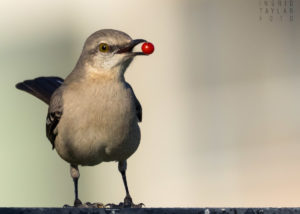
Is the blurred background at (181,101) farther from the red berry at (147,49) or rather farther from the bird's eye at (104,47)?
the red berry at (147,49)

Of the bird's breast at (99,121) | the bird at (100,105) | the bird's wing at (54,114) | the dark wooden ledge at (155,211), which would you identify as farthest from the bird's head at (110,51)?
the dark wooden ledge at (155,211)

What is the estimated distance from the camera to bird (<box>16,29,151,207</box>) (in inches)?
269

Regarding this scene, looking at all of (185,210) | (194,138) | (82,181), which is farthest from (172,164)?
(185,210)

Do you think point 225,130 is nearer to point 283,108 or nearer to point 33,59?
point 283,108

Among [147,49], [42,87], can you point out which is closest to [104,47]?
[147,49]

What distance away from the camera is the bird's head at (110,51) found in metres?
6.81

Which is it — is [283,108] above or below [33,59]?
below

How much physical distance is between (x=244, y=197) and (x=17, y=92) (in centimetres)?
353

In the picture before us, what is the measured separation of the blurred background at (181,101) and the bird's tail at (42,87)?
3.63 metres

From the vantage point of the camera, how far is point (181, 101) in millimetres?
12641

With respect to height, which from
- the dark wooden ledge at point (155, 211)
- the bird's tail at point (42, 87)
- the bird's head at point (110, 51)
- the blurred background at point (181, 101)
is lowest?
the blurred background at point (181, 101)

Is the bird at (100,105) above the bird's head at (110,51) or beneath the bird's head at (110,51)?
beneath

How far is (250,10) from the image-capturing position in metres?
12.4

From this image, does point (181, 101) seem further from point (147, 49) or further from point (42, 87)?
point (147, 49)
